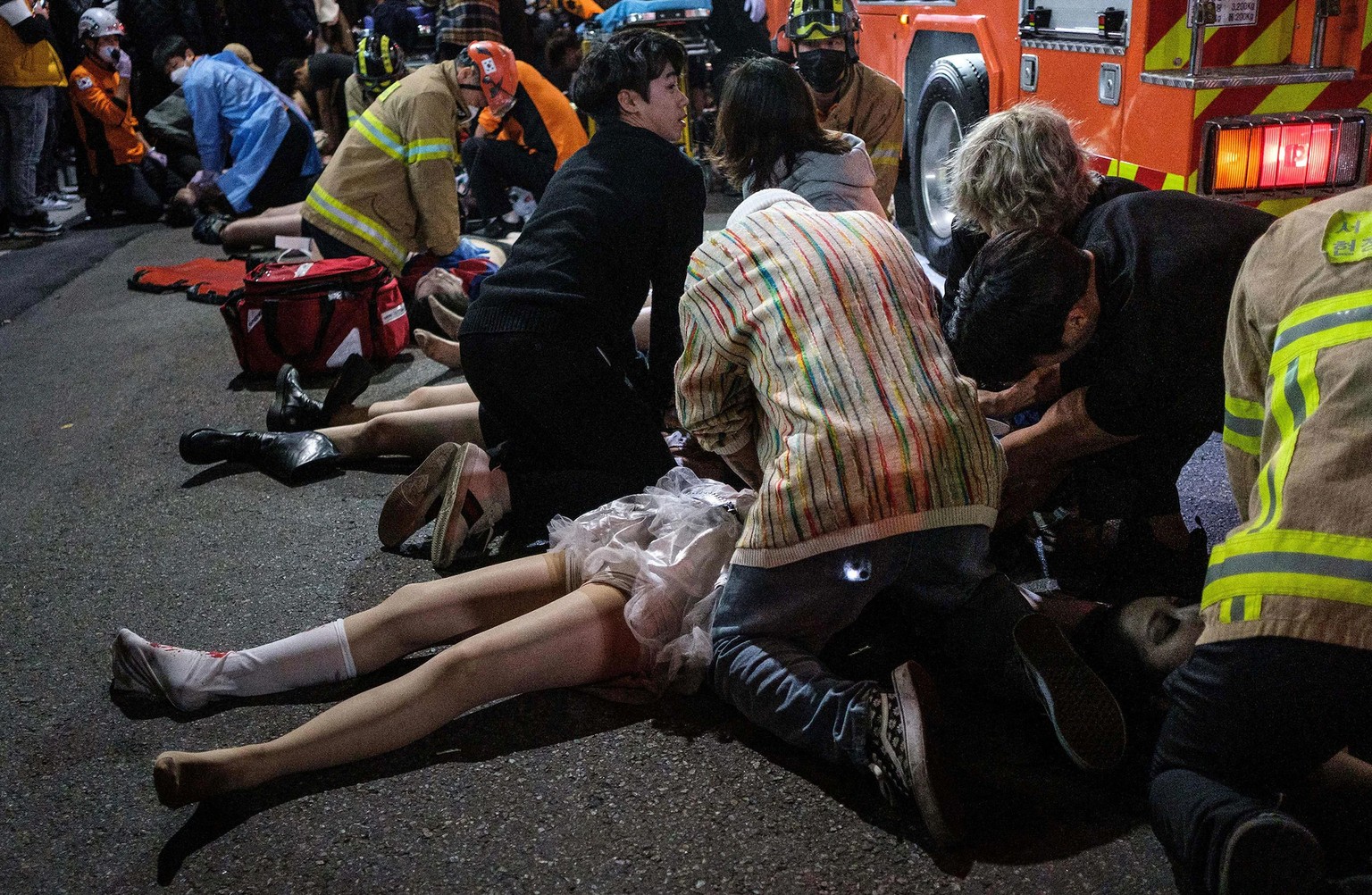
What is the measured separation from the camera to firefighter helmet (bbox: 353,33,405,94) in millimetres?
7495

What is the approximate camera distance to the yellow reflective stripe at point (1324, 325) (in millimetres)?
1640

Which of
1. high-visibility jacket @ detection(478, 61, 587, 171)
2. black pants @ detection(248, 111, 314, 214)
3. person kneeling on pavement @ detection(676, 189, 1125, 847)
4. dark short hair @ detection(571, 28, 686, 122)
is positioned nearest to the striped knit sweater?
person kneeling on pavement @ detection(676, 189, 1125, 847)

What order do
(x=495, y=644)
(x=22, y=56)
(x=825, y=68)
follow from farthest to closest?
(x=22, y=56), (x=825, y=68), (x=495, y=644)

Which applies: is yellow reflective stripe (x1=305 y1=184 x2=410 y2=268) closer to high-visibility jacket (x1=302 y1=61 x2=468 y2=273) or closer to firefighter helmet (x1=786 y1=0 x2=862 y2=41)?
high-visibility jacket (x1=302 y1=61 x2=468 y2=273)

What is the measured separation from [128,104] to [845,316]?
8.41 meters

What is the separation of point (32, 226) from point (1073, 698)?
29.4 feet

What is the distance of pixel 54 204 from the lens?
9.75 metres

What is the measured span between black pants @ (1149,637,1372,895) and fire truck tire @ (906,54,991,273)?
10.9 ft

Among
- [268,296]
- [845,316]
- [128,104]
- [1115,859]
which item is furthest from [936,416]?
[128,104]

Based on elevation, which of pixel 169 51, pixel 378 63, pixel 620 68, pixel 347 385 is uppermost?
pixel 620 68

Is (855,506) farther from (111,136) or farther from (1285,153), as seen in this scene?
(111,136)

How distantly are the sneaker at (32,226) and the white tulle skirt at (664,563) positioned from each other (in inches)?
302

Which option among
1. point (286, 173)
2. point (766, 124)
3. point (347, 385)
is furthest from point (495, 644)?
point (286, 173)

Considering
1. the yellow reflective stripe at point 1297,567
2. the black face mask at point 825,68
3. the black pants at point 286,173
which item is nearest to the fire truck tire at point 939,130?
the black face mask at point 825,68
